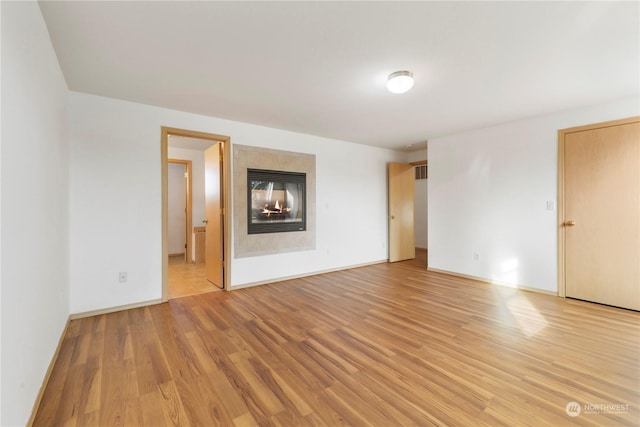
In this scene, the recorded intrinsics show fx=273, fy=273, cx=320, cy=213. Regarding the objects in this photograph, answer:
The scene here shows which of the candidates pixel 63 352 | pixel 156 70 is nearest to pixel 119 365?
pixel 63 352

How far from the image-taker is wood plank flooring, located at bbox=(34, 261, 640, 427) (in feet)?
5.12

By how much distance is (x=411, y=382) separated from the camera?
183 centimetres

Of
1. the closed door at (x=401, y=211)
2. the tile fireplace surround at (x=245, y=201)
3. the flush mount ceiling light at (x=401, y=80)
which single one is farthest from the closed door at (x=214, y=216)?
the closed door at (x=401, y=211)

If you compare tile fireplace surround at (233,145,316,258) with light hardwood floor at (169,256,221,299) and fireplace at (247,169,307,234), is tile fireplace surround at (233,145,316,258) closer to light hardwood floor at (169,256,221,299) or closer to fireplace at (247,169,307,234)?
fireplace at (247,169,307,234)

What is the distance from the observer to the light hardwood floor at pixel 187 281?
3.91 meters

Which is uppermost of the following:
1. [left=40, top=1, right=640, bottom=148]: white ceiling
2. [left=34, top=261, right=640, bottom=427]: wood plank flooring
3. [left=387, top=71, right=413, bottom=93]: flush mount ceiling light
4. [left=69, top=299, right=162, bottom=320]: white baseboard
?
[left=40, top=1, right=640, bottom=148]: white ceiling

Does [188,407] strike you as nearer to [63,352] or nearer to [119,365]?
[119,365]

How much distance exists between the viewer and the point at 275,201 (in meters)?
4.43

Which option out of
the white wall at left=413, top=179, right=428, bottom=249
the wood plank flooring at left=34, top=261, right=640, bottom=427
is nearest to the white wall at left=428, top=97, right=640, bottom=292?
the wood plank flooring at left=34, top=261, right=640, bottom=427

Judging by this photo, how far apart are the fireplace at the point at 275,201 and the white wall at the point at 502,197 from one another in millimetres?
2492

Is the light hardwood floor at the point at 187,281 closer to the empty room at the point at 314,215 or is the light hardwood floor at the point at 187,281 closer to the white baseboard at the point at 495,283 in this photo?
the empty room at the point at 314,215

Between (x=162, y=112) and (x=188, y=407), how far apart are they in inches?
128

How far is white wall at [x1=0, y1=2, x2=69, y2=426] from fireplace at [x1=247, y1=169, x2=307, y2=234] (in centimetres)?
222

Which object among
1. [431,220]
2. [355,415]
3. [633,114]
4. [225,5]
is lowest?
[355,415]
